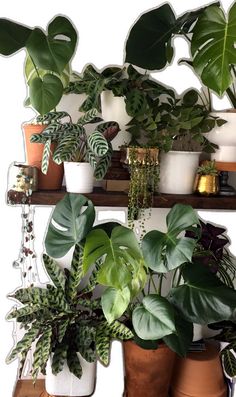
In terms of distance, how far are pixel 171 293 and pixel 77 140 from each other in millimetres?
674

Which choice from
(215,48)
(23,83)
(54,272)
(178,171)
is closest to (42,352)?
(54,272)

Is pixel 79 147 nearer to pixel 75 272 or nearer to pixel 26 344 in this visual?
pixel 75 272

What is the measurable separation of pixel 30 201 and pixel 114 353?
0.72 meters

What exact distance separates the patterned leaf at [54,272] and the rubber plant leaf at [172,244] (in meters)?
0.44

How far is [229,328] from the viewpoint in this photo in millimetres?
1952

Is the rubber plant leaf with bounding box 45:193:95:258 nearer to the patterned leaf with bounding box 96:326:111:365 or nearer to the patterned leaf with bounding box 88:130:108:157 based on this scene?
the patterned leaf with bounding box 88:130:108:157

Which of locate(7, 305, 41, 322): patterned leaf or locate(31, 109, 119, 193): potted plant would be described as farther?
locate(7, 305, 41, 322): patterned leaf

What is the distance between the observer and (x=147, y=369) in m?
1.73

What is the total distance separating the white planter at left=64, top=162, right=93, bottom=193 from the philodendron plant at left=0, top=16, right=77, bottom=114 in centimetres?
25

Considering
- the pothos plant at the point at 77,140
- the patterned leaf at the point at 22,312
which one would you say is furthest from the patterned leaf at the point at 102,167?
the patterned leaf at the point at 22,312

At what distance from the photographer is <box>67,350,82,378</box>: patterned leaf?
1.77 m

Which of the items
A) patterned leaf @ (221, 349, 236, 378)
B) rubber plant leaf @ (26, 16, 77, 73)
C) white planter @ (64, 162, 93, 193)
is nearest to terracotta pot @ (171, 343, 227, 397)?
patterned leaf @ (221, 349, 236, 378)

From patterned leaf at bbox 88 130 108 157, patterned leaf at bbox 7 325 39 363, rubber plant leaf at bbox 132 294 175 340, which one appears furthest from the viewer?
patterned leaf at bbox 7 325 39 363

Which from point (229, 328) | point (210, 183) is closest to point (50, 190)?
point (210, 183)
